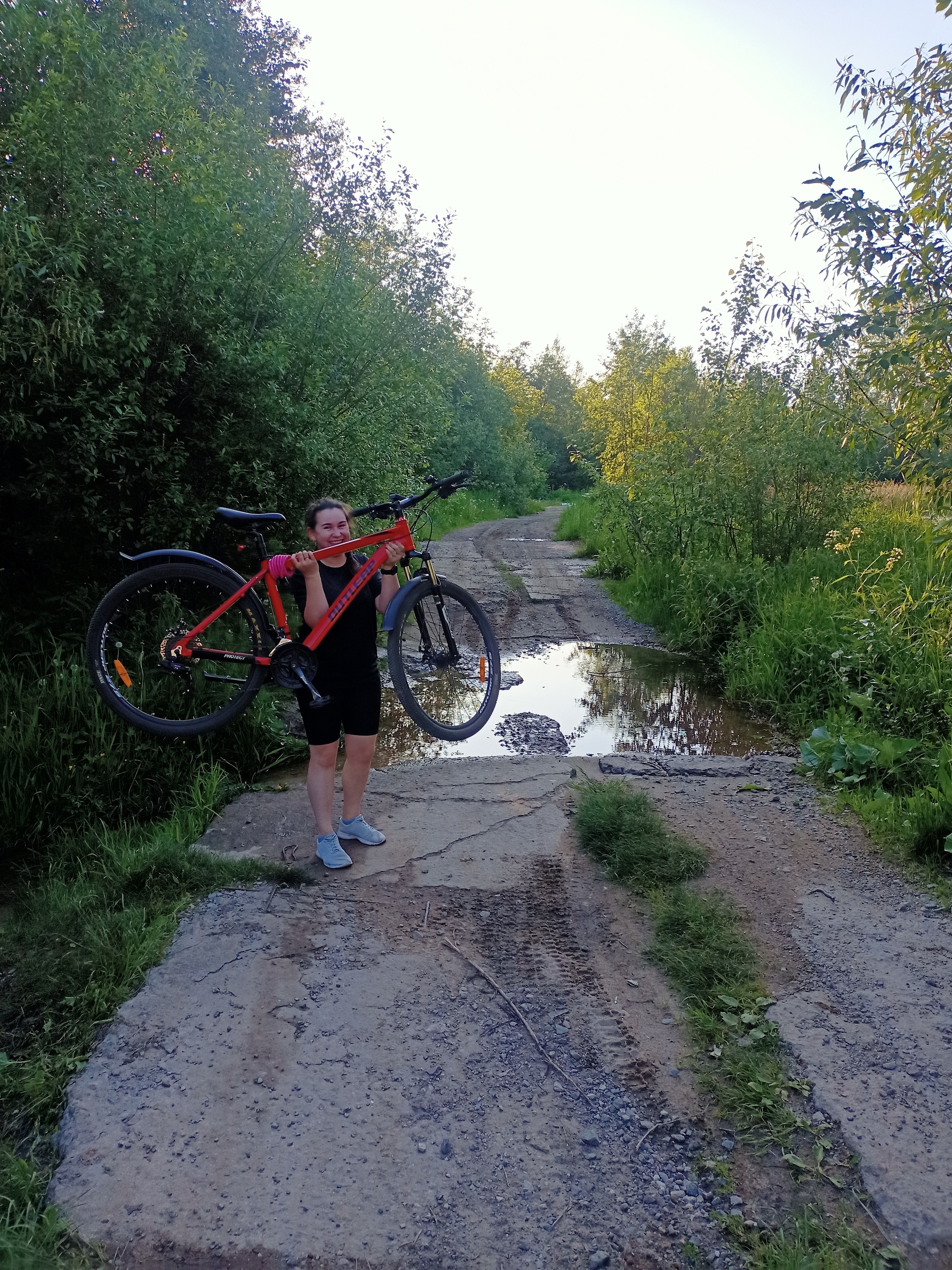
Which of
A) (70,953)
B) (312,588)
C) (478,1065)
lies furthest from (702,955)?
(70,953)

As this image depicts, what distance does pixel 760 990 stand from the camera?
3.09 metres

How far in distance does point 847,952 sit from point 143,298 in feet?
16.1

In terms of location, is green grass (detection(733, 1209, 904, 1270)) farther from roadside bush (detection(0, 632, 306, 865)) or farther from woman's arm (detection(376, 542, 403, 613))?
roadside bush (detection(0, 632, 306, 865))

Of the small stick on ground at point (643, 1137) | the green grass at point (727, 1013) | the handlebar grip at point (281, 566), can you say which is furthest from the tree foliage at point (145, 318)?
the small stick on ground at point (643, 1137)

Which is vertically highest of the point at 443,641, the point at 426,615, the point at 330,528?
the point at 330,528

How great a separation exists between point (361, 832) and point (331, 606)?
3.72ft

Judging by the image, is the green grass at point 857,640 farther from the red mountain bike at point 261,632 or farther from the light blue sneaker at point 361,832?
the light blue sneaker at point 361,832

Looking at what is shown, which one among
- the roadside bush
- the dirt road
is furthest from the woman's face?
the roadside bush

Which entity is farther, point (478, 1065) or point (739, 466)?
point (739, 466)

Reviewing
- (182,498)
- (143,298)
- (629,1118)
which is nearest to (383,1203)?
(629,1118)

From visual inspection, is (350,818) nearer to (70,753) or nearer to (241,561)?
(70,753)

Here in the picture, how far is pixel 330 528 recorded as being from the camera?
3.96m

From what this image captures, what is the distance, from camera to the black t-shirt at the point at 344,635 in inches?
157

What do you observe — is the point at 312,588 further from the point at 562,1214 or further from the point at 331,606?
the point at 562,1214
